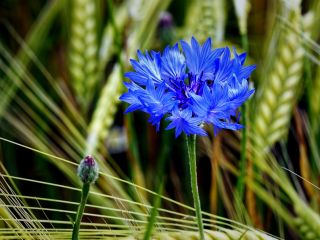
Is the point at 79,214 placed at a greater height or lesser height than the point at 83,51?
lesser

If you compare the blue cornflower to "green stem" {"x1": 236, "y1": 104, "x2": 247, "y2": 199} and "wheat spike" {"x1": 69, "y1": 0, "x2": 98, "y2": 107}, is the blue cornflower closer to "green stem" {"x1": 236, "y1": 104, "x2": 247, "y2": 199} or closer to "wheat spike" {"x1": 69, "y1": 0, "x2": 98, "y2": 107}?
"green stem" {"x1": 236, "y1": 104, "x2": 247, "y2": 199}

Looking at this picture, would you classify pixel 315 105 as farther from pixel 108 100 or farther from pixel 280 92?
pixel 108 100

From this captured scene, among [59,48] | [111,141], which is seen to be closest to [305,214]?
[111,141]

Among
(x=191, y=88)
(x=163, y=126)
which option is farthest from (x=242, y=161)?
(x=163, y=126)

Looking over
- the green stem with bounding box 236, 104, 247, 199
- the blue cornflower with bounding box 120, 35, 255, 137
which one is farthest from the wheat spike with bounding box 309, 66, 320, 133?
the blue cornflower with bounding box 120, 35, 255, 137

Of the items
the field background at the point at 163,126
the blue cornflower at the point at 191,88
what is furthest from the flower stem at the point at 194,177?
the field background at the point at 163,126

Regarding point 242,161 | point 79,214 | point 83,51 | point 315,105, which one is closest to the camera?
point 79,214
